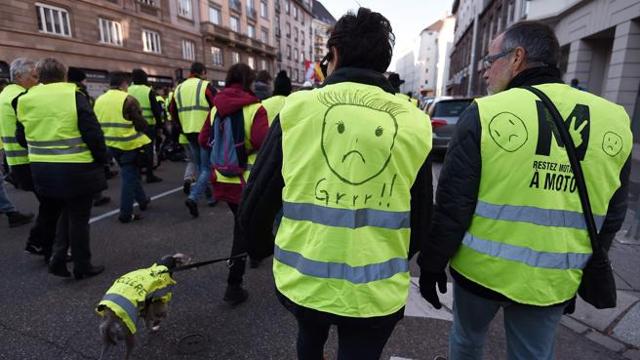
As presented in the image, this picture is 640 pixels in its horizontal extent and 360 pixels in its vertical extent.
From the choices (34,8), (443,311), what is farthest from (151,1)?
(443,311)

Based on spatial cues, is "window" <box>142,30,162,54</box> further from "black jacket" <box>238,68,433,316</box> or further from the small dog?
"black jacket" <box>238,68,433,316</box>

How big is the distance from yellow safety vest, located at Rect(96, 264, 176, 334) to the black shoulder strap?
235 centimetres

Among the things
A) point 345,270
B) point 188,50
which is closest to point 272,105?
point 345,270

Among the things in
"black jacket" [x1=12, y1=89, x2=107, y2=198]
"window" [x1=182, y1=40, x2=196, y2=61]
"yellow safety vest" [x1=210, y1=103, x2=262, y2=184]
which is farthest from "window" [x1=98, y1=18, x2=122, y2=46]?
"yellow safety vest" [x1=210, y1=103, x2=262, y2=184]

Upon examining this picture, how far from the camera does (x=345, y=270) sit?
4.30 ft

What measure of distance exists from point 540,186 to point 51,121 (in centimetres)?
370

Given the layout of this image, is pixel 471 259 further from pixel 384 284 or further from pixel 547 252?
pixel 384 284

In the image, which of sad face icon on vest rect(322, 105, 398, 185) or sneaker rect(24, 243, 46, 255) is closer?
sad face icon on vest rect(322, 105, 398, 185)

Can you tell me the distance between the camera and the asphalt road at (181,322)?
8.59 feet

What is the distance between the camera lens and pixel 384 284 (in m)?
1.36

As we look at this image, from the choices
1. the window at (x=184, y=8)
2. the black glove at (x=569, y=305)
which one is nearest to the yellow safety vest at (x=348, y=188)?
the black glove at (x=569, y=305)

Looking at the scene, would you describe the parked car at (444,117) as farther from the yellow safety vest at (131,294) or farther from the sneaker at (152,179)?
the yellow safety vest at (131,294)

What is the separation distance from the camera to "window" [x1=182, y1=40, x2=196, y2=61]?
2817 cm

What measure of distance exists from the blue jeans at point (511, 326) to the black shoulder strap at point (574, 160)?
1.28 ft
